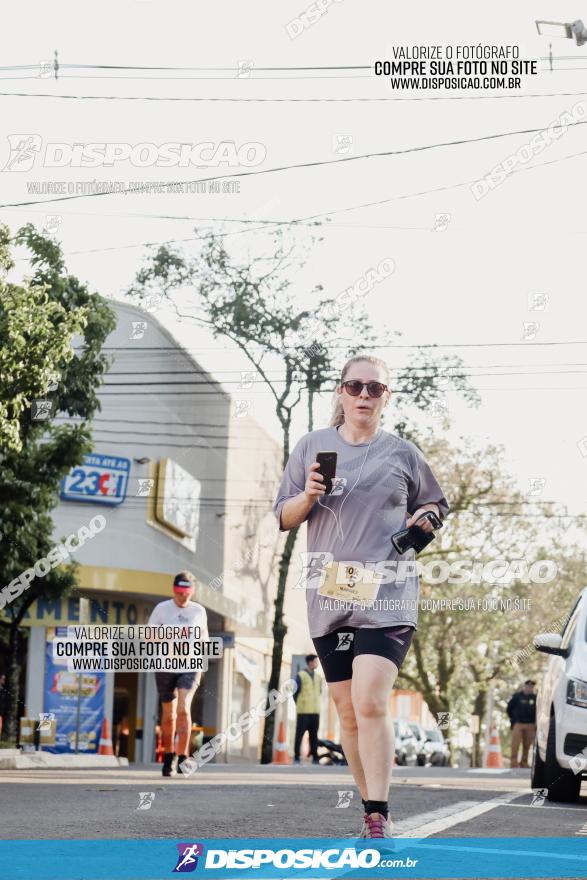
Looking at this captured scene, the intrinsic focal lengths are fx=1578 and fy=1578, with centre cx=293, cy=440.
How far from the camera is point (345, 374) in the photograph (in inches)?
247

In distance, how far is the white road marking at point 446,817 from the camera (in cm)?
685

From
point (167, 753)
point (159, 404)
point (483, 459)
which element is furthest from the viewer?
point (483, 459)

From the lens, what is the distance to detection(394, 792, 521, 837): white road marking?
270 inches

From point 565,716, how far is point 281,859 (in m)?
5.39

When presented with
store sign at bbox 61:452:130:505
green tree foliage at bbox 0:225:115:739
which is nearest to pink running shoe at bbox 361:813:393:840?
green tree foliage at bbox 0:225:115:739

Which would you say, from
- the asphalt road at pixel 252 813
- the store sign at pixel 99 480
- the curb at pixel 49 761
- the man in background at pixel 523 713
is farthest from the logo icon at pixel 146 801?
the store sign at pixel 99 480

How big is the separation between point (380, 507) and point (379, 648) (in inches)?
21.6

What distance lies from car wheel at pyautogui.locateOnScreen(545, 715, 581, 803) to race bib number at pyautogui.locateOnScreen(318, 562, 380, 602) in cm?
522

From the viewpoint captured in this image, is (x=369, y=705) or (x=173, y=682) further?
(x=173, y=682)

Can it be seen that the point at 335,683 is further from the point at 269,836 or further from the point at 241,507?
the point at 241,507

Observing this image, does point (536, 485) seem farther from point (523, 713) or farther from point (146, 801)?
point (146, 801)

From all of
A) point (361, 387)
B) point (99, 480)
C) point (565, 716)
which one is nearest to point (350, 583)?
point (361, 387)

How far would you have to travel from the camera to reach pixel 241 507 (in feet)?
137

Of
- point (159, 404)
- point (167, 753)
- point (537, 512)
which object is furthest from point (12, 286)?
point (537, 512)
